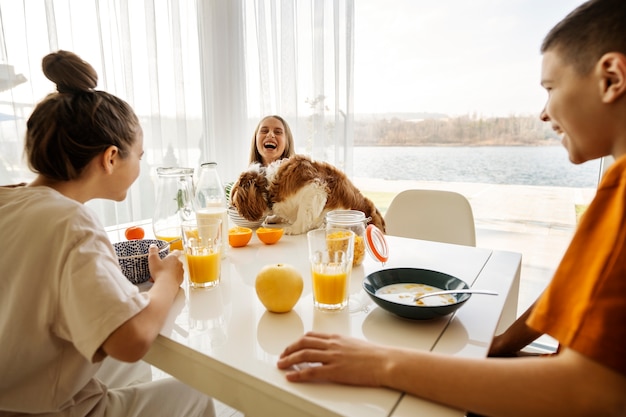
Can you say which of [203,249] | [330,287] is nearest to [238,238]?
[203,249]

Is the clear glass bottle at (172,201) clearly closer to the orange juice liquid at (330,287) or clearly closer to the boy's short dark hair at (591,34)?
the orange juice liquid at (330,287)

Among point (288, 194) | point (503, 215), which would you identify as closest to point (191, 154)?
point (288, 194)

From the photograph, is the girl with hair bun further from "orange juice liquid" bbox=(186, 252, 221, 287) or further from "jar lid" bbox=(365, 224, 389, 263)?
"jar lid" bbox=(365, 224, 389, 263)

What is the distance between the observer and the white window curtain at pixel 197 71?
1.73 metres

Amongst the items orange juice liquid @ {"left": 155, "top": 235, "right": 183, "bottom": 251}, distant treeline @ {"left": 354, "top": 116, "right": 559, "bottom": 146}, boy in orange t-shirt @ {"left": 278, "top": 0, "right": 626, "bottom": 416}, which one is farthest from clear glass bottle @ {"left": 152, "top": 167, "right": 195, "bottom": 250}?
distant treeline @ {"left": 354, "top": 116, "right": 559, "bottom": 146}

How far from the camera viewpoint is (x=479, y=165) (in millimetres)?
2465

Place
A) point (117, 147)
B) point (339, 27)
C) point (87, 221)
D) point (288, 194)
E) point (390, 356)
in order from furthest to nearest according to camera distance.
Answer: point (339, 27)
point (288, 194)
point (117, 147)
point (87, 221)
point (390, 356)

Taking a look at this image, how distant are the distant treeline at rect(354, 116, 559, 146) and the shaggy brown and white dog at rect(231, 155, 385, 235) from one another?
4.14 feet

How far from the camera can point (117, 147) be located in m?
0.86

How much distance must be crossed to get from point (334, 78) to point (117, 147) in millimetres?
1948

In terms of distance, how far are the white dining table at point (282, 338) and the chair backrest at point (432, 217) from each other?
67 centimetres

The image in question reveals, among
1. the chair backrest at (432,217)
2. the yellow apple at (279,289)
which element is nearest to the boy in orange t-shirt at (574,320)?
the yellow apple at (279,289)

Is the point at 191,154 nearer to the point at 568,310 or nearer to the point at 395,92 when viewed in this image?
the point at 395,92

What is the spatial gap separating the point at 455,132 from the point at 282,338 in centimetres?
Answer: 213
